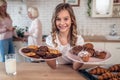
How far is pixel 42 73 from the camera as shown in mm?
1594

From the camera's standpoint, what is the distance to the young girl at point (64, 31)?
5.94 ft

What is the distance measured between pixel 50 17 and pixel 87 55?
2272 mm

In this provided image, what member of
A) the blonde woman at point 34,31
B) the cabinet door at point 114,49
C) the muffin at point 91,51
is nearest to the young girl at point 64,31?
the muffin at point 91,51

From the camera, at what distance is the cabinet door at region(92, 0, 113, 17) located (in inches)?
138

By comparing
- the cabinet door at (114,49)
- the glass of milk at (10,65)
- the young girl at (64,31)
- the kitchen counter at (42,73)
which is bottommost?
the cabinet door at (114,49)

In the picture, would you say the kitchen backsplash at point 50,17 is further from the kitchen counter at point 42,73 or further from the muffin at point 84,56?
the muffin at point 84,56

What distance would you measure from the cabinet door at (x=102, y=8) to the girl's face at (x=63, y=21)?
181cm

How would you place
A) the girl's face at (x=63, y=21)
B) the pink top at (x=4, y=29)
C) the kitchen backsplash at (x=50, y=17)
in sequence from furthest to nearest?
the kitchen backsplash at (x=50, y=17)
the pink top at (x=4, y=29)
the girl's face at (x=63, y=21)

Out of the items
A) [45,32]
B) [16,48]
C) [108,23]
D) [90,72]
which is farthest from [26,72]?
[108,23]

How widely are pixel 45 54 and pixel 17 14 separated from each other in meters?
2.25

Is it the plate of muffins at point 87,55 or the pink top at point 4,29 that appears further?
the pink top at point 4,29

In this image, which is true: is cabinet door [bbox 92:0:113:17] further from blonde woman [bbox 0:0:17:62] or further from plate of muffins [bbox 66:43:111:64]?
plate of muffins [bbox 66:43:111:64]

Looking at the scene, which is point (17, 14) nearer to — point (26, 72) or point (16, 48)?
point (16, 48)

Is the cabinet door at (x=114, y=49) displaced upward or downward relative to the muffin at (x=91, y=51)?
downward
